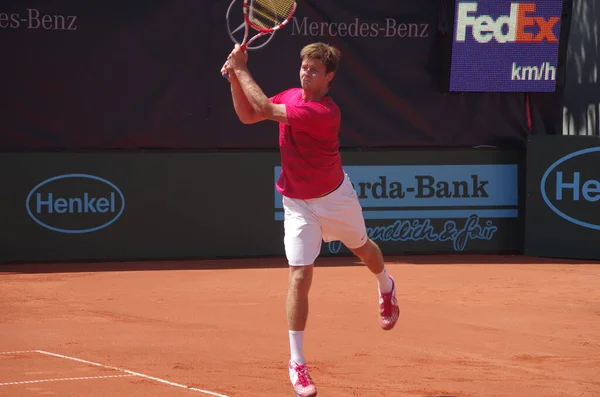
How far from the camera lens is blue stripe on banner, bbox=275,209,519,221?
35.7ft

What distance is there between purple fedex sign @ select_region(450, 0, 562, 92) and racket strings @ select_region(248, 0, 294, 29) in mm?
5124

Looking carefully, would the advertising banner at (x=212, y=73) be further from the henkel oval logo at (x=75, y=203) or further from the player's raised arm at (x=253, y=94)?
the player's raised arm at (x=253, y=94)

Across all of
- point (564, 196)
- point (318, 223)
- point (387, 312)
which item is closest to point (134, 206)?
point (564, 196)

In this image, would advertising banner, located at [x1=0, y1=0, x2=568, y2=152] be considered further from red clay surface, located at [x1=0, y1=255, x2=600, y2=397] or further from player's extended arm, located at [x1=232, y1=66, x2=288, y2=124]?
player's extended arm, located at [x1=232, y1=66, x2=288, y2=124]

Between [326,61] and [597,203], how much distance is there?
6.48m

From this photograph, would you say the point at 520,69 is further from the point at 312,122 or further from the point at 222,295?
the point at 312,122

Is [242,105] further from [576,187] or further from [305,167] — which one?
[576,187]

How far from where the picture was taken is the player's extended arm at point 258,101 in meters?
5.02

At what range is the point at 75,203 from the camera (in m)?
10.4

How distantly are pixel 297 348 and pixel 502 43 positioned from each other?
677 centimetres

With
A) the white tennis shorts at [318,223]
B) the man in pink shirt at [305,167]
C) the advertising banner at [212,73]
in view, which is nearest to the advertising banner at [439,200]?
the advertising banner at [212,73]

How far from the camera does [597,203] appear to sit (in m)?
10.8

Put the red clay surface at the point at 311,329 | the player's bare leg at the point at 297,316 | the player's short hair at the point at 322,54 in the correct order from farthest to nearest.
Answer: the red clay surface at the point at 311,329, the player's short hair at the point at 322,54, the player's bare leg at the point at 297,316

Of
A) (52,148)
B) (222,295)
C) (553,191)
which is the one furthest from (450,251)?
(52,148)
